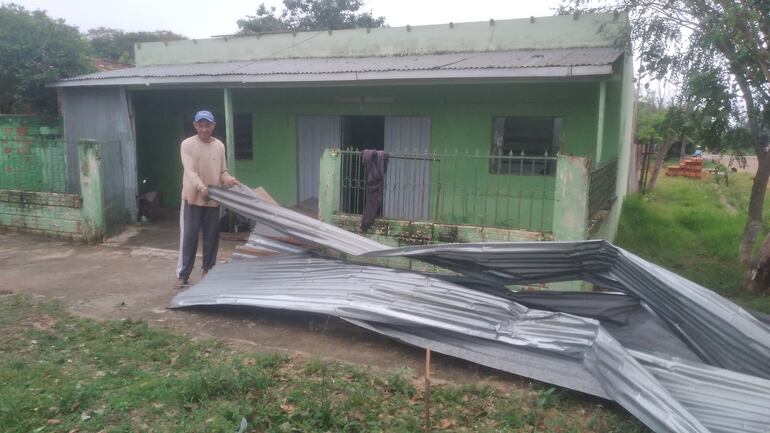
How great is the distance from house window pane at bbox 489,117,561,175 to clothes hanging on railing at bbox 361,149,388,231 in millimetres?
2557

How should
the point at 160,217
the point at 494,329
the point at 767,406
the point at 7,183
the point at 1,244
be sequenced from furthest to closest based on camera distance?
the point at 160,217 < the point at 7,183 < the point at 1,244 < the point at 494,329 < the point at 767,406

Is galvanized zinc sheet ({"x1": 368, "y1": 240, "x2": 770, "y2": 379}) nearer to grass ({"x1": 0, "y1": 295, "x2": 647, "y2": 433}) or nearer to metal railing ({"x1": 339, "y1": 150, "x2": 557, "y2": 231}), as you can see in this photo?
grass ({"x1": 0, "y1": 295, "x2": 647, "y2": 433})

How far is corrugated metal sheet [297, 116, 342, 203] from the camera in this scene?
976 cm

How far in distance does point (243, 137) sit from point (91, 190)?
3245 millimetres

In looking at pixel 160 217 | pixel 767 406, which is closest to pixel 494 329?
pixel 767 406

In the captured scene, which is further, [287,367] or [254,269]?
[254,269]

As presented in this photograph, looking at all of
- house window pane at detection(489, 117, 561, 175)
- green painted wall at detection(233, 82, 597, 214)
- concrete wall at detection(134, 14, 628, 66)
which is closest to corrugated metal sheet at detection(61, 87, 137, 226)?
green painted wall at detection(233, 82, 597, 214)

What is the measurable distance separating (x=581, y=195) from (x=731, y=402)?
2.45 metres

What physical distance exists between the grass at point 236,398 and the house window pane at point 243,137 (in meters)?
6.74

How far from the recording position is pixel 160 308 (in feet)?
17.1

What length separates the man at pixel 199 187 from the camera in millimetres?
5473

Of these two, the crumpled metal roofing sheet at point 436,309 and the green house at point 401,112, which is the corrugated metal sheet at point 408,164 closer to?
the green house at point 401,112

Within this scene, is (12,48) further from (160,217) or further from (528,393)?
(528,393)

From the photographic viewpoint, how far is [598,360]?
350 centimetres
